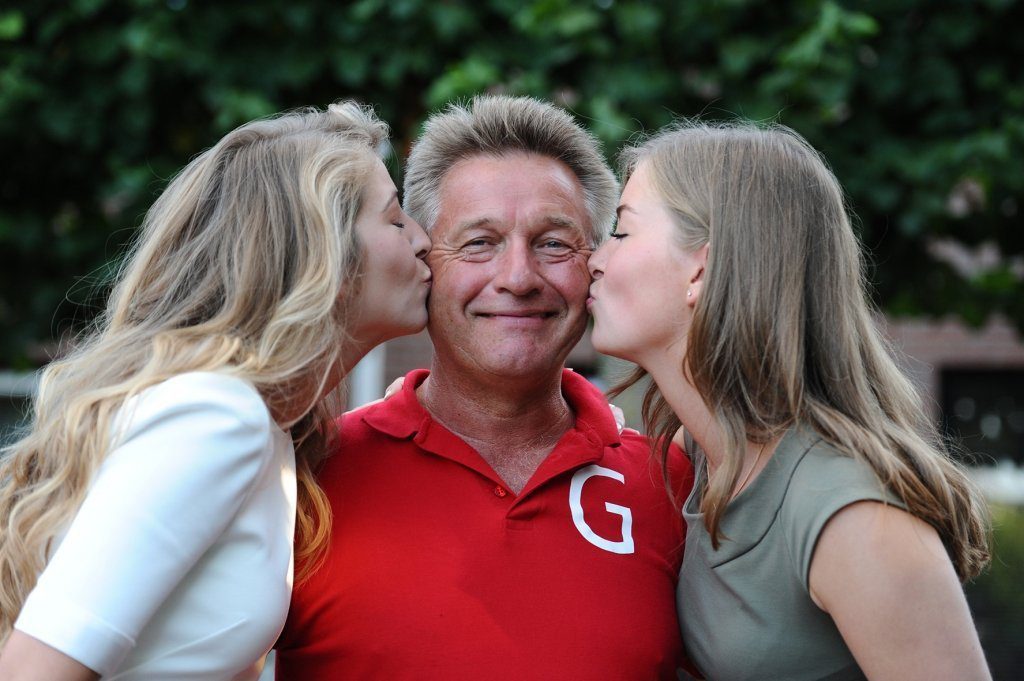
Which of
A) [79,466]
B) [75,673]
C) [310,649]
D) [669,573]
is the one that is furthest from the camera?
[669,573]

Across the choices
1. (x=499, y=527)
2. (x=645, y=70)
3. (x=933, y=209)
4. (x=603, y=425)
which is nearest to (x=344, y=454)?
(x=499, y=527)

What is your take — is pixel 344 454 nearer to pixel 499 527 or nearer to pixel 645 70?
pixel 499 527

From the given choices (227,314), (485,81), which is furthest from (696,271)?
(485,81)

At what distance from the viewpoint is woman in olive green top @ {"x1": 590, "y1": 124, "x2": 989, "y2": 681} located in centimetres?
198

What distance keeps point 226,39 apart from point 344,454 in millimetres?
2865

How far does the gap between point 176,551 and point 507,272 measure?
45.8 inches

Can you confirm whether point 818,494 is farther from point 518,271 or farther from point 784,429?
point 518,271

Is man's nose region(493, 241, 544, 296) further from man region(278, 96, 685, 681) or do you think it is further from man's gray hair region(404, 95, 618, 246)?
man's gray hair region(404, 95, 618, 246)

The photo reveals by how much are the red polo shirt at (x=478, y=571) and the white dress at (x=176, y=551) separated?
0.25 m

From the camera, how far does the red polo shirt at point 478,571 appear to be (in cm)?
236

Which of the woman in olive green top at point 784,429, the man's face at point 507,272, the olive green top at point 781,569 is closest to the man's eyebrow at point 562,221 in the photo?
the man's face at point 507,272

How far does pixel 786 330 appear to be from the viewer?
7.38ft

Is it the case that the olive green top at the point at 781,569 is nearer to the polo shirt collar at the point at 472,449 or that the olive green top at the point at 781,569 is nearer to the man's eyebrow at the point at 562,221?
the polo shirt collar at the point at 472,449

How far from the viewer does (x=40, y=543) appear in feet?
6.40
